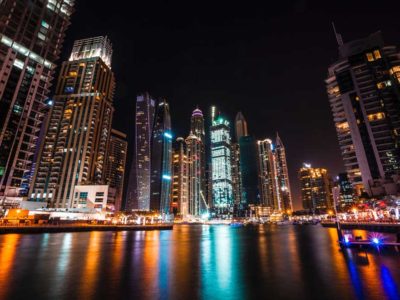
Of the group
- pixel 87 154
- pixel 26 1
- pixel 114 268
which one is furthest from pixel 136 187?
pixel 114 268

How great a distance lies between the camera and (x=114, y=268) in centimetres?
2239

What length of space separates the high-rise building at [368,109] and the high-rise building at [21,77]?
13791cm

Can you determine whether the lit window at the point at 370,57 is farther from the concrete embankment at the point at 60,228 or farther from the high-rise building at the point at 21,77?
the high-rise building at the point at 21,77

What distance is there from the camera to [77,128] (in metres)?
138

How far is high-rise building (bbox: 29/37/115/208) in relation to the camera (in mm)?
129250

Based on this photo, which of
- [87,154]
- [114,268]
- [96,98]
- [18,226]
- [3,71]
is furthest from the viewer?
[96,98]

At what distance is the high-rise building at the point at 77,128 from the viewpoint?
424ft

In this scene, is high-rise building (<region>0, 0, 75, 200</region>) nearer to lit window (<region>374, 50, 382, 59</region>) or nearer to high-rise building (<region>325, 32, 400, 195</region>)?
high-rise building (<region>325, 32, 400, 195</region>)

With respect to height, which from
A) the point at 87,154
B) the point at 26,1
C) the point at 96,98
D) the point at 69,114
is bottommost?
the point at 87,154

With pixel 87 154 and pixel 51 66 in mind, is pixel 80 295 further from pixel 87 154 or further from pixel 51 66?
pixel 87 154

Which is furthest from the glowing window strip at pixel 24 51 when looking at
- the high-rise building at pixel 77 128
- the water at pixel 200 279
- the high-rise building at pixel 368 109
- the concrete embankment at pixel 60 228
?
the high-rise building at pixel 368 109

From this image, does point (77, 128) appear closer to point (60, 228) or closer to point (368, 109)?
point (60, 228)

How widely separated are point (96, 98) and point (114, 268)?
466ft

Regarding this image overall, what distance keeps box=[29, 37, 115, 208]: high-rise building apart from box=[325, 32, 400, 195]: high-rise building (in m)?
132
